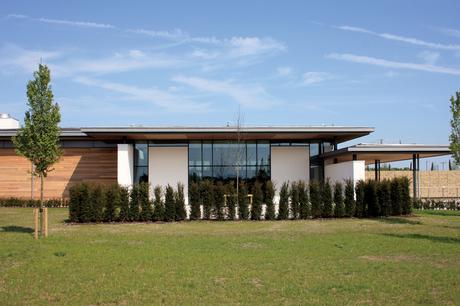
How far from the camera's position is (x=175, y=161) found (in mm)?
33219

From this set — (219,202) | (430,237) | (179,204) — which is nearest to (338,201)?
(219,202)

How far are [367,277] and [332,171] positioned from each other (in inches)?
864

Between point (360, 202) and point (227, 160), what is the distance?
1203cm

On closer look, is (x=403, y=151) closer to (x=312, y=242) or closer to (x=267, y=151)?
(x=267, y=151)

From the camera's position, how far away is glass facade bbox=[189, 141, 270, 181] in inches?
1292

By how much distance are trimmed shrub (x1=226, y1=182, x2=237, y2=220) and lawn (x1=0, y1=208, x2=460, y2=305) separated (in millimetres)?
3970

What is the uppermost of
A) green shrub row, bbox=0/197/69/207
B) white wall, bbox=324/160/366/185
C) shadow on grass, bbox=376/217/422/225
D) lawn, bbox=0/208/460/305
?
white wall, bbox=324/160/366/185

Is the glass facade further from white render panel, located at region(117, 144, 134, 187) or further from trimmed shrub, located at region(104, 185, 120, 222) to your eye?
trimmed shrub, located at region(104, 185, 120, 222)

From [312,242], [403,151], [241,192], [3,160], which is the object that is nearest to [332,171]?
[403,151]

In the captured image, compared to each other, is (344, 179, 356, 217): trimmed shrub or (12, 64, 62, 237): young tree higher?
(12, 64, 62, 237): young tree

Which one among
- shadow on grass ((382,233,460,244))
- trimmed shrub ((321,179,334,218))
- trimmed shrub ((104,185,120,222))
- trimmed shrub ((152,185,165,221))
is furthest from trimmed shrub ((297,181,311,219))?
trimmed shrub ((104,185,120,222))

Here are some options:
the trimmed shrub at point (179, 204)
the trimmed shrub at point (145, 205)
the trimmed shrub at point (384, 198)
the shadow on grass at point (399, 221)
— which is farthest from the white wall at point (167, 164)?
the shadow on grass at point (399, 221)

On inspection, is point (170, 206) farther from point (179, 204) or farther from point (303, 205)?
point (303, 205)

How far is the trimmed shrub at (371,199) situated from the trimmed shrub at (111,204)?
10.6 metres
